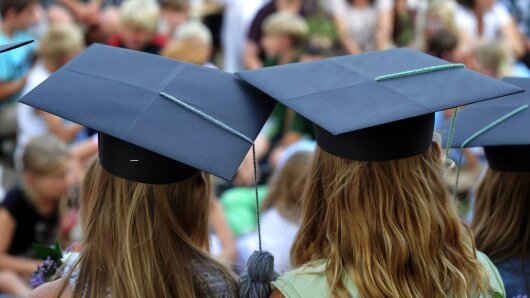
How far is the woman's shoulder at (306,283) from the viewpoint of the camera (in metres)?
Answer: 2.02

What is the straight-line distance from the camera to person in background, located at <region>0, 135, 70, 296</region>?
424cm

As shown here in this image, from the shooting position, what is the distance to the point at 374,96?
211 cm

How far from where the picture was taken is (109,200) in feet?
6.91

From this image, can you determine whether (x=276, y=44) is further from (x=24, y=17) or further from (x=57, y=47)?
(x=24, y=17)

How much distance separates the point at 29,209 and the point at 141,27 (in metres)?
2.44

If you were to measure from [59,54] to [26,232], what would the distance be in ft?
5.77

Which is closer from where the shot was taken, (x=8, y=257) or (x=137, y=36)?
(x=8, y=257)

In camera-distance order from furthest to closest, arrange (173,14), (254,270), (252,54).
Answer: (252,54) < (173,14) < (254,270)

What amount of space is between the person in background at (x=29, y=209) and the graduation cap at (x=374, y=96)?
2395 mm

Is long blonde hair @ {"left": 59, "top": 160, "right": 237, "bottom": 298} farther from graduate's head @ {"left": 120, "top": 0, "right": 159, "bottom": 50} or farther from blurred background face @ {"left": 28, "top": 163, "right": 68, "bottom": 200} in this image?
graduate's head @ {"left": 120, "top": 0, "right": 159, "bottom": 50}

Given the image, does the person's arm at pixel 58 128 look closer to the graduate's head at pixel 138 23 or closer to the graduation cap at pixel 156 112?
the graduate's head at pixel 138 23

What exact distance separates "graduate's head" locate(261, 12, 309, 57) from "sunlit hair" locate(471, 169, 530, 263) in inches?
169

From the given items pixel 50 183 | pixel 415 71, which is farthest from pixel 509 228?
pixel 50 183

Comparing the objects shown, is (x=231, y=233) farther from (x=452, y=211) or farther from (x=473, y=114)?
(x=452, y=211)
